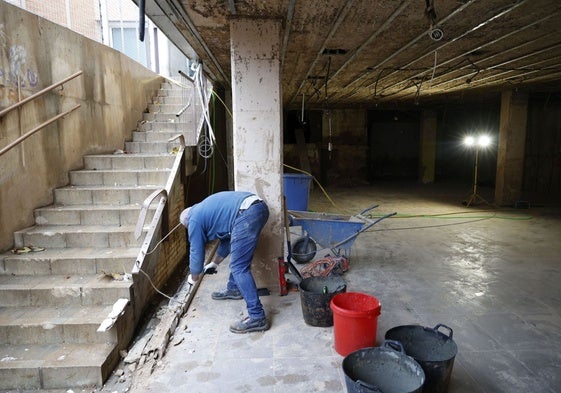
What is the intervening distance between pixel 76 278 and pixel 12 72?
2623mm

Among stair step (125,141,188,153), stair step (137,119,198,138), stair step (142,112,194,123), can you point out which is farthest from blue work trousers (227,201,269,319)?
stair step (142,112,194,123)

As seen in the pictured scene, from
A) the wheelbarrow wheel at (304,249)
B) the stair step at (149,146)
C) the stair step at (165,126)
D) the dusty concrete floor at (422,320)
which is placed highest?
the stair step at (165,126)

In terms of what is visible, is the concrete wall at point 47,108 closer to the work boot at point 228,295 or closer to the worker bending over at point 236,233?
the worker bending over at point 236,233

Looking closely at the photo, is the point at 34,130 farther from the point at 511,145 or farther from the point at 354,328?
the point at 511,145

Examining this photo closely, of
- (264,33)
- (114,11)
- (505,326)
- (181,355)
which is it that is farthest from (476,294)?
(114,11)

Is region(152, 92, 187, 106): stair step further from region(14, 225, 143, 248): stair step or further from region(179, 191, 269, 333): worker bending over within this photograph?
region(179, 191, 269, 333): worker bending over

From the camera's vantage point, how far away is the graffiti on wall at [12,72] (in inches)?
A: 172

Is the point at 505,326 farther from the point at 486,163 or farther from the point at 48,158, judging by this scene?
Answer: the point at 486,163

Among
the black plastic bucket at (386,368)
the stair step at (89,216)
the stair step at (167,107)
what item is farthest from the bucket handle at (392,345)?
the stair step at (167,107)

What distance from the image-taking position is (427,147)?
52.4ft

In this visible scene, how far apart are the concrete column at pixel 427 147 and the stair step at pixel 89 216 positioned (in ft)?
45.0

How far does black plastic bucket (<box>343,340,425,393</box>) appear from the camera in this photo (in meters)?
2.54

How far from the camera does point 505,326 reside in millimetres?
3830

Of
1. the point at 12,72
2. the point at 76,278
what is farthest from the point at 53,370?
the point at 12,72
